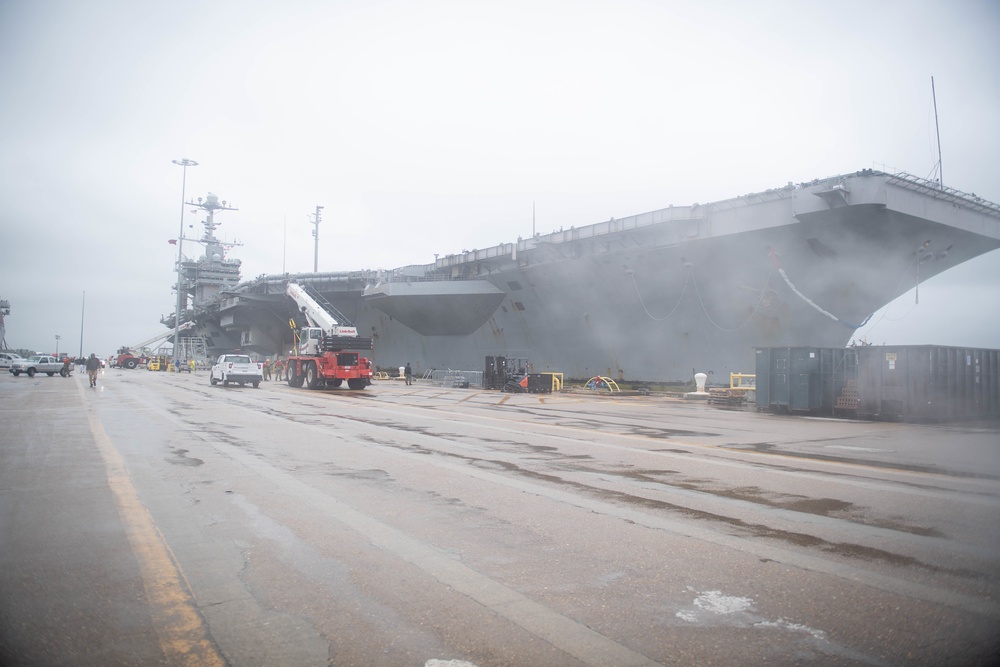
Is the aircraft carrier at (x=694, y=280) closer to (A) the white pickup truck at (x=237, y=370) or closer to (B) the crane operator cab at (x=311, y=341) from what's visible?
(B) the crane operator cab at (x=311, y=341)

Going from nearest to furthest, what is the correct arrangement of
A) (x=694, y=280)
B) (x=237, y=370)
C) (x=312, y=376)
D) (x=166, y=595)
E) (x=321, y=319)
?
(x=166, y=595), (x=694, y=280), (x=312, y=376), (x=237, y=370), (x=321, y=319)

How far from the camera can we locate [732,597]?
382 cm

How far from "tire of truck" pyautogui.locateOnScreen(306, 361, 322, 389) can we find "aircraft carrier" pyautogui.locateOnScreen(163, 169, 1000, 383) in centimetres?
853

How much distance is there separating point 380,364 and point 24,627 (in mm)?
48562

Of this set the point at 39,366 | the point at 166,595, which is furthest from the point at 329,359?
the point at 39,366

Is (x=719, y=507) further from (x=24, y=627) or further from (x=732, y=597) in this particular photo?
(x=24, y=627)

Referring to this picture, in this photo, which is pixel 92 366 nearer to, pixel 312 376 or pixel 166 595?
pixel 312 376

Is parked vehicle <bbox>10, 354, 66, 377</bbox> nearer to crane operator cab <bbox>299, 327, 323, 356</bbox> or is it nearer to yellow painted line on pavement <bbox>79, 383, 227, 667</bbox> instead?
crane operator cab <bbox>299, 327, 323, 356</bbox>

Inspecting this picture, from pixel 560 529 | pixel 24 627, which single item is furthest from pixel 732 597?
pixel 24 627

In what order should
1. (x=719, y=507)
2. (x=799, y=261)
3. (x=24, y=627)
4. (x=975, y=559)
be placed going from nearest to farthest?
1. (x=24, y=627)
2. (x=975, y=559)
3. (x=719, y=507)
4. (x=799, y=261)

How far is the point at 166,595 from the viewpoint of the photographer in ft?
12.5

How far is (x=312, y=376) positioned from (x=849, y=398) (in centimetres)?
2289

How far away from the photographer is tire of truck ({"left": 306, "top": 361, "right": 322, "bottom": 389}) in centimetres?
3003

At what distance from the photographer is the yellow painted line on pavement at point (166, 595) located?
3099 mm
